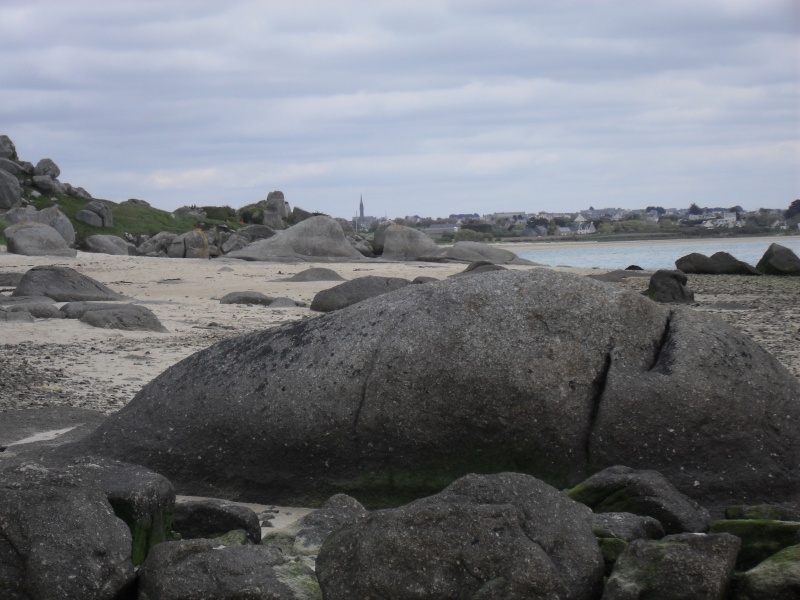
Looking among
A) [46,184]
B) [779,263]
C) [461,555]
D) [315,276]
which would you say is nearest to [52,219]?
[46,184]

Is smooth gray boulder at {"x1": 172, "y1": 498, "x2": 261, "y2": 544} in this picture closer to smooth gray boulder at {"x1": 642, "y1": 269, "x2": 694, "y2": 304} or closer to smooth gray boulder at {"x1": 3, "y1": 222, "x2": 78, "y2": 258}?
smooth gray boulder at {"x1": 642, "y1": 269, "x2": 694, "y2": 304}

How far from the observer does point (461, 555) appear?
369 cm

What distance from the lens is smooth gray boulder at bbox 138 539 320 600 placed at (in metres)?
3.80

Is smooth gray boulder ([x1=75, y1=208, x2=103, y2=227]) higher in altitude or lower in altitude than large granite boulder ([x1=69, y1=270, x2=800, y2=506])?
higher

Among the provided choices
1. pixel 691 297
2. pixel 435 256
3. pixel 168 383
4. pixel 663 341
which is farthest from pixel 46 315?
pixel 435 256

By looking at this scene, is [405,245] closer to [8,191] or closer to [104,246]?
[104,246]

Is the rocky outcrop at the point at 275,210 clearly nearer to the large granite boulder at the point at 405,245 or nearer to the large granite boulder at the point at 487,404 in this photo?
the large granite boulder at the point at 405,245

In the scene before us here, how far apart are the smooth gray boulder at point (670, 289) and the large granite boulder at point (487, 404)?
11326 millimetres

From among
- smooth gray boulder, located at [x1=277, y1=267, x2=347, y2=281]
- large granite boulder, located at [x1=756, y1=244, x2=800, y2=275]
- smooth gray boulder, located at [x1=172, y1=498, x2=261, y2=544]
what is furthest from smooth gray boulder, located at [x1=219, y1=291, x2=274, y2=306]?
large granite boulder, located at [x1=756, y1=244, x2=800, y2=275]

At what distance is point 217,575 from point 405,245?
1152 inches

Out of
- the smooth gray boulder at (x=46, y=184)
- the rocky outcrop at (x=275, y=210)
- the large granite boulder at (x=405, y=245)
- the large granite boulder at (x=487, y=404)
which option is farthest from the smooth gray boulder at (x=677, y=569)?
the smooth gray boulder at (x=46, y=184)

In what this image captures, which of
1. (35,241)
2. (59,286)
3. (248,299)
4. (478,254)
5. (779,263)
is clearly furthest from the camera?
(478,254)

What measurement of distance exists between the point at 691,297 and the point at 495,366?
40.8ft

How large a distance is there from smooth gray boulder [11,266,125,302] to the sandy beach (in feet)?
2.76
